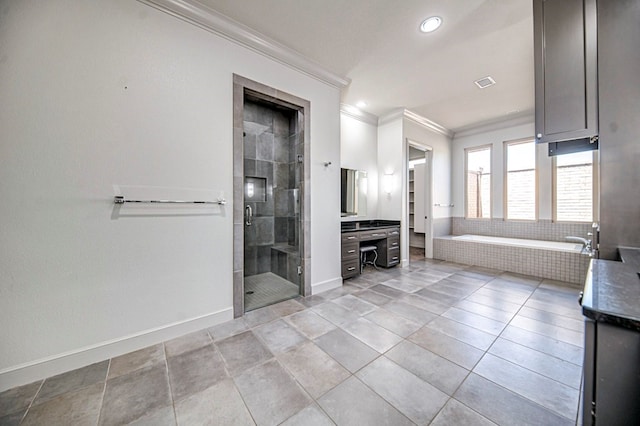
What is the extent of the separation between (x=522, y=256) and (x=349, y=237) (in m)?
3.02

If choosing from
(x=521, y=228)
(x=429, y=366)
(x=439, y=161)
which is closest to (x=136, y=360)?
(x=429, y=366)

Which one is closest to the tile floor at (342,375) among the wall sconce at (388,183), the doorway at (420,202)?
the wall sconce at (388,183)

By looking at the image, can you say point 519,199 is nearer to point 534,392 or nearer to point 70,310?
point 534,392

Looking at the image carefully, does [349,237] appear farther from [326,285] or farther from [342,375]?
[342,375]

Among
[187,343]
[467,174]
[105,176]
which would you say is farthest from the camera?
[467,174]

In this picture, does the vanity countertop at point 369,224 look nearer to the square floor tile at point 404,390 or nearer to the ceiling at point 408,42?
the ceiling at point 408,42

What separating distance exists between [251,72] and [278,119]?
135 cm

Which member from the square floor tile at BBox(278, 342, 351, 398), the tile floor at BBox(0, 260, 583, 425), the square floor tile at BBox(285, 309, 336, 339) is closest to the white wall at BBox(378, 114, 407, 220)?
the tile floor at BBox(0, 260, 583, 425)

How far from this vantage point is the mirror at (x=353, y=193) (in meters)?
4.11

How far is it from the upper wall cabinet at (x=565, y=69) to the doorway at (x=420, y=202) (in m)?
2.87

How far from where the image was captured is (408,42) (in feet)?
8.21

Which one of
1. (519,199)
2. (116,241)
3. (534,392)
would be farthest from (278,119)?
(519,199)

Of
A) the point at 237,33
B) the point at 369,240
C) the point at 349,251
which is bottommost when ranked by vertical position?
the point at 349,251

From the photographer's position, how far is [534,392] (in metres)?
1.38
